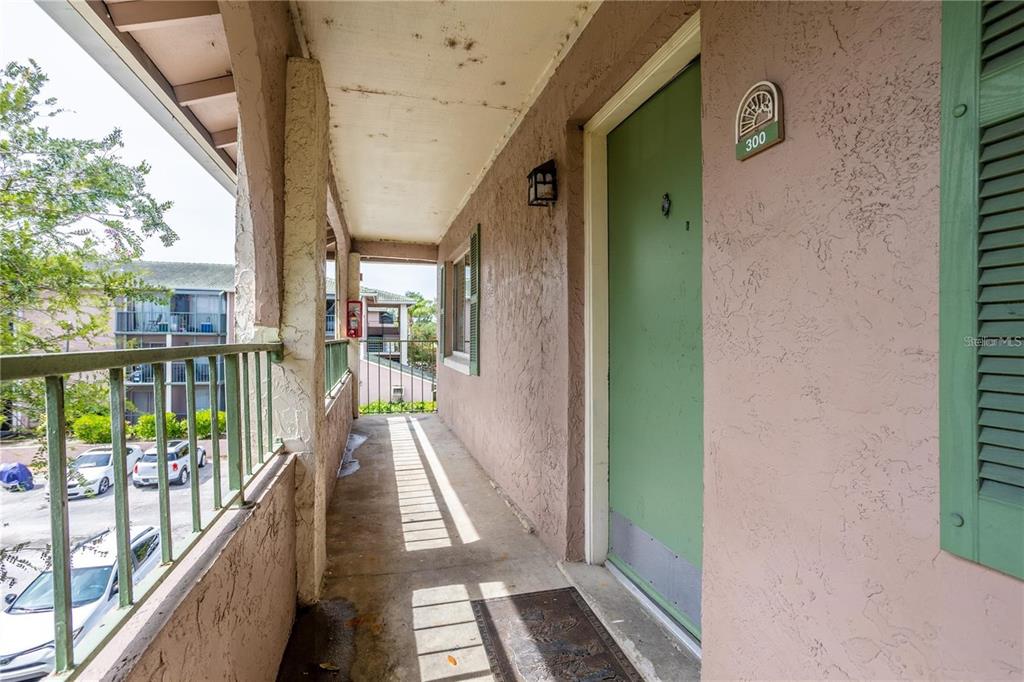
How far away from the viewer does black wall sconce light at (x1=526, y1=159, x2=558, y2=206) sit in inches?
98.3

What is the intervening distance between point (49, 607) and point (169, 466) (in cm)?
41

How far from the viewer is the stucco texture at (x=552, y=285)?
195 cm

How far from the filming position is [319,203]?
2164 millimetres

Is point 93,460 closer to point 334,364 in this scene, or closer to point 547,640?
point 547,640

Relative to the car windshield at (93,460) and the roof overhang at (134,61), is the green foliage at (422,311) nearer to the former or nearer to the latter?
the roof overhang at (134,61)

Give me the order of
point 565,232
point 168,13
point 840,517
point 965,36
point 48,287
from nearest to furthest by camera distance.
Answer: point 965,36, point 840,517, point 48,287, point 168,13, point 565,232

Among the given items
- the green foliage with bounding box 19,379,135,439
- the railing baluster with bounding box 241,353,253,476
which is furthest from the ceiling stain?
the green foliage with bounding box 19,379,135,439

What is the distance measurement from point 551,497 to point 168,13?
2.82m

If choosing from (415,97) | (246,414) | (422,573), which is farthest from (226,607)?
(415,97)

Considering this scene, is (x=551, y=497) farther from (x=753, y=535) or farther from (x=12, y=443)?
(x=12, y=443)

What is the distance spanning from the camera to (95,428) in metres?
0.86

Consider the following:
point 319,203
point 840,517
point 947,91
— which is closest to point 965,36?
point 947,91

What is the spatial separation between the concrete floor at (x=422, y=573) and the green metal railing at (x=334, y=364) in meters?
0.95

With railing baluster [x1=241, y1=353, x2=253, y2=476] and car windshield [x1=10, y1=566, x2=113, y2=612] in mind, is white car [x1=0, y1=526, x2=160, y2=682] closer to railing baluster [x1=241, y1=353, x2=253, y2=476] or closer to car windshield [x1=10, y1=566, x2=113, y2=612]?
car windshield [x1=10, y1=566, x2=113, y2=612]
